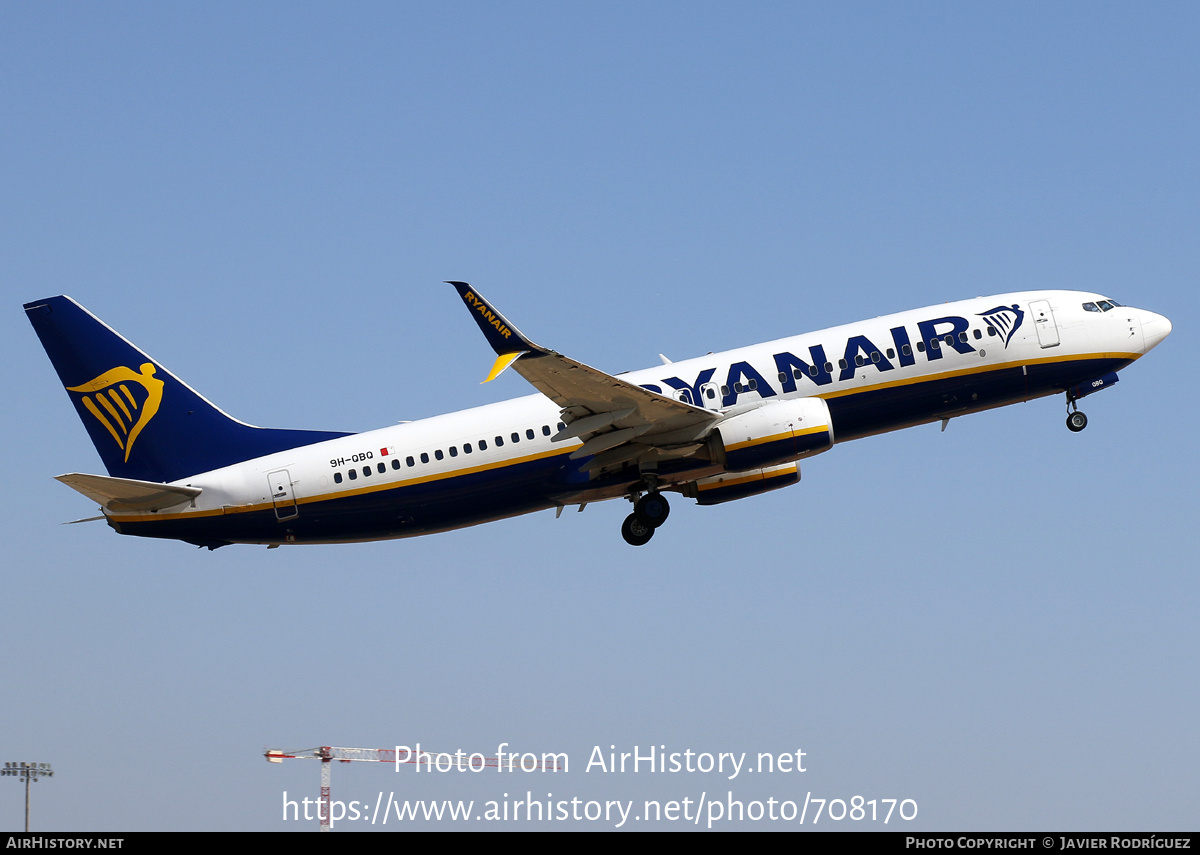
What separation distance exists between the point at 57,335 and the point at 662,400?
20.4 metres

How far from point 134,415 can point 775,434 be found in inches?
830

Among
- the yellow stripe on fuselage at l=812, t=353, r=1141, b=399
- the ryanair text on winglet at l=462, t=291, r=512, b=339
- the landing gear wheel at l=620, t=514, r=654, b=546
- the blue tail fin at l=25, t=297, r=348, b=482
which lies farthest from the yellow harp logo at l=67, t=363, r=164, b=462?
the yellow stripe on fuselage at l=812, t=353, r=1141, b=399

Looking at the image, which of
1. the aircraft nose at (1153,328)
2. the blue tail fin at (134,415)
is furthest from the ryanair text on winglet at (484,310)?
the aircraft nose at (1153,328)

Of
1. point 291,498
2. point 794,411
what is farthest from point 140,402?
point 794,411

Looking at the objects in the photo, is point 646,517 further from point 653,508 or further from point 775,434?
point 775,434

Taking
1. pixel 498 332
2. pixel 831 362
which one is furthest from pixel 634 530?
pixel 498 332

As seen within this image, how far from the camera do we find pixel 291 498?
41625mm

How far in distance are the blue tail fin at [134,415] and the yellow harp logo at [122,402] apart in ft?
0.11

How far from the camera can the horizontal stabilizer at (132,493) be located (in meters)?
39.6

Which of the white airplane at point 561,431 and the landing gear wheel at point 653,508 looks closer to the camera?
the white airplane at point 561,431

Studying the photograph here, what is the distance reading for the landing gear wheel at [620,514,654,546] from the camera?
4334 cm

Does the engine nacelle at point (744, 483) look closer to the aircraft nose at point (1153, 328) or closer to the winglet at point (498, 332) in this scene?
the winglet at point (498, 332)
